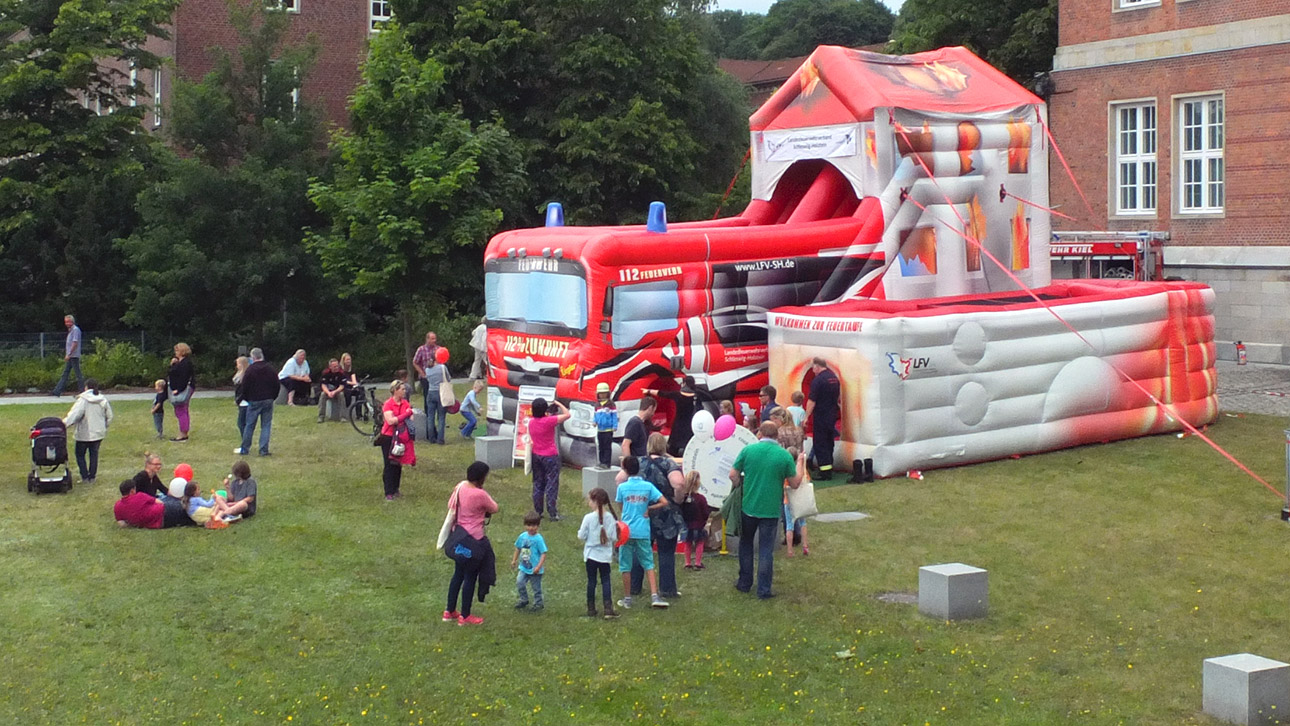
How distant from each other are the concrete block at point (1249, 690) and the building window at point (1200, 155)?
23.5m

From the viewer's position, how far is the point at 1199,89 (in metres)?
30.2

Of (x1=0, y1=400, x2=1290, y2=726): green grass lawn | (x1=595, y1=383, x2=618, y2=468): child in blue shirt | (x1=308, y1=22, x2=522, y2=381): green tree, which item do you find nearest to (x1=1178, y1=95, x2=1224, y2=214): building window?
(x1=0, y1=400, x2=1290, y2=726): green grass lawn

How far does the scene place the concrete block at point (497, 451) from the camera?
18.7m

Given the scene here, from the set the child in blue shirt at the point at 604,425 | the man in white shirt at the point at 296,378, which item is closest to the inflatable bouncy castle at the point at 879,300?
the child in blue shirt at the point at 604,425

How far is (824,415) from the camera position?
17391mm

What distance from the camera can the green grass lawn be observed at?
962 centimetres

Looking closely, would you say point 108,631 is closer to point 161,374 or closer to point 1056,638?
point 1056,638

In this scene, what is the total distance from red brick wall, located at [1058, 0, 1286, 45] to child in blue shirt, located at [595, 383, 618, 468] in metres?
19.0

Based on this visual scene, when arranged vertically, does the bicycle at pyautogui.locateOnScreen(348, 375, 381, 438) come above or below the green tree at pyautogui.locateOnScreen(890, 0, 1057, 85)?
below

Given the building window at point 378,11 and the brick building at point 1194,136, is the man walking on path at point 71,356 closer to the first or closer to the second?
the building window at point 378,11

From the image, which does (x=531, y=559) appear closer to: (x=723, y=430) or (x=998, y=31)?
(x=723, y=430)

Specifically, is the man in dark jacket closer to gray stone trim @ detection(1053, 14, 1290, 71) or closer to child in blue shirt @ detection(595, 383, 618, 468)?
child in blue shirt @ detection(595, 383, 618, 468)

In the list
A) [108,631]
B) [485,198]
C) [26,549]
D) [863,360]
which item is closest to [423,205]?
[485,198]

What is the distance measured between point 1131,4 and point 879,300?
1565cm
